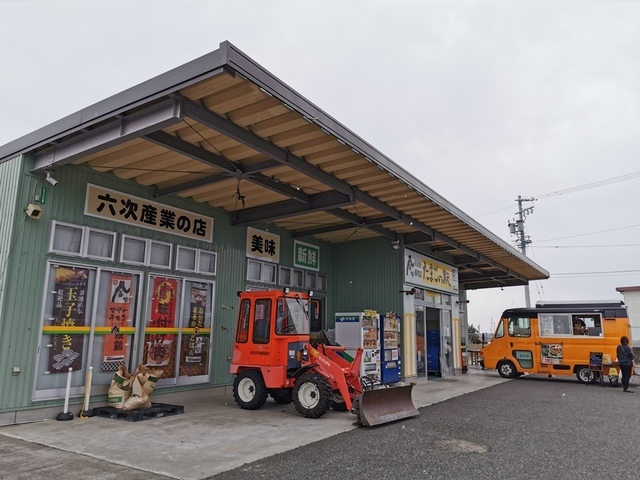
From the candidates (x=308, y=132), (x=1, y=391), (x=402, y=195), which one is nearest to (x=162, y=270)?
(x=1, y=391)

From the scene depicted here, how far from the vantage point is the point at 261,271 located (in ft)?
38.5

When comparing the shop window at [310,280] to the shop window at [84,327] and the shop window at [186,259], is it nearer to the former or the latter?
the shop window at [186,259]

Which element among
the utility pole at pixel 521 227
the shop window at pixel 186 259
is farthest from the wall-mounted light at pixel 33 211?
the utility pole at pixel 521 227

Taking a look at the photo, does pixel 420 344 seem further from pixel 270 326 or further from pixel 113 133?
pixel 113 133

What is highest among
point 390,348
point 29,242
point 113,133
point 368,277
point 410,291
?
point 113,133

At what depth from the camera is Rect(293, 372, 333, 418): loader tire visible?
7383 millimetres

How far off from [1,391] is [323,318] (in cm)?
818

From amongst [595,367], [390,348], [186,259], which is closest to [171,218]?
[186,259]

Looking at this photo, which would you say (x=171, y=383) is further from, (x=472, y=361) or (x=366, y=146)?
(x=472, y=361)

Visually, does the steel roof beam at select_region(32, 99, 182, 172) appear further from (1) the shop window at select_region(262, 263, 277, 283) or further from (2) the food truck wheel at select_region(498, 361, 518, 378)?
→ (2) the food truck wheel at select_region(498, 361, 518, 378)

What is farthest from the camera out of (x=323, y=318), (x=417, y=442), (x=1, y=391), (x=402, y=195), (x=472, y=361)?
(x=472, y=361)

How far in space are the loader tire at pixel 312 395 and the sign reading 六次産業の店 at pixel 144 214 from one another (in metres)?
4.15

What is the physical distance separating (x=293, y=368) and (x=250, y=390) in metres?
0.96

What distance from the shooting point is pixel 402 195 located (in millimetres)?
9828
